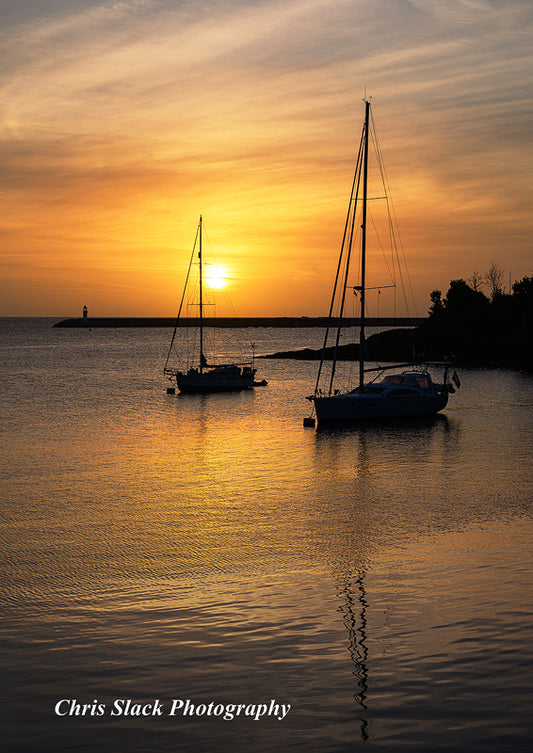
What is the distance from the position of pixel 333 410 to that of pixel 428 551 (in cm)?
2474

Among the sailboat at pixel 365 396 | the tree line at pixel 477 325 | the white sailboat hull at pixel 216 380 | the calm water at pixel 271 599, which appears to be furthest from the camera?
the tree line at pixel 477 325

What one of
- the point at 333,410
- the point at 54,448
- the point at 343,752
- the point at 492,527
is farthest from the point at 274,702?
the point at 333,410

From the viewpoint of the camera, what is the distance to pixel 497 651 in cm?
1058

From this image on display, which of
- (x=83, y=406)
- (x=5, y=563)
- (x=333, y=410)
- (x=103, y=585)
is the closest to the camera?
(x=103, y=585)

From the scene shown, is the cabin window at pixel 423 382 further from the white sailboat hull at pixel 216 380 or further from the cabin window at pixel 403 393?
the white sailboat hull at pixel 216 380

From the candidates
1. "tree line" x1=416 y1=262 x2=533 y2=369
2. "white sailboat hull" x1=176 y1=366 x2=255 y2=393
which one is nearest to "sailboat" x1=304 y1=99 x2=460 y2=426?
"white sailboat hull" x1=176 y1=366 x2=255 y2=393

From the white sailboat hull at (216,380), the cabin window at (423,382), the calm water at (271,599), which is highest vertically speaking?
the cabin window at (423,382)

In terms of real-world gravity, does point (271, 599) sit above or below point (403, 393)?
below

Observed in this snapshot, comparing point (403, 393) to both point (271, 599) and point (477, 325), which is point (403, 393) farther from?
point (477, 325)

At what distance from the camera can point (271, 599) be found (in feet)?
43.0

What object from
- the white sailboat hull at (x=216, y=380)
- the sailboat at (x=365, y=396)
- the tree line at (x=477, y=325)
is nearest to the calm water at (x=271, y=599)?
the sailboat at (x=365, y=396)

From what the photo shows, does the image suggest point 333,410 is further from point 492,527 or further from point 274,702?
point 274,702

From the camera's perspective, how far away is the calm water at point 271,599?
885 cm

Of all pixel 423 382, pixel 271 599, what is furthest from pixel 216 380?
pixel 271 599
